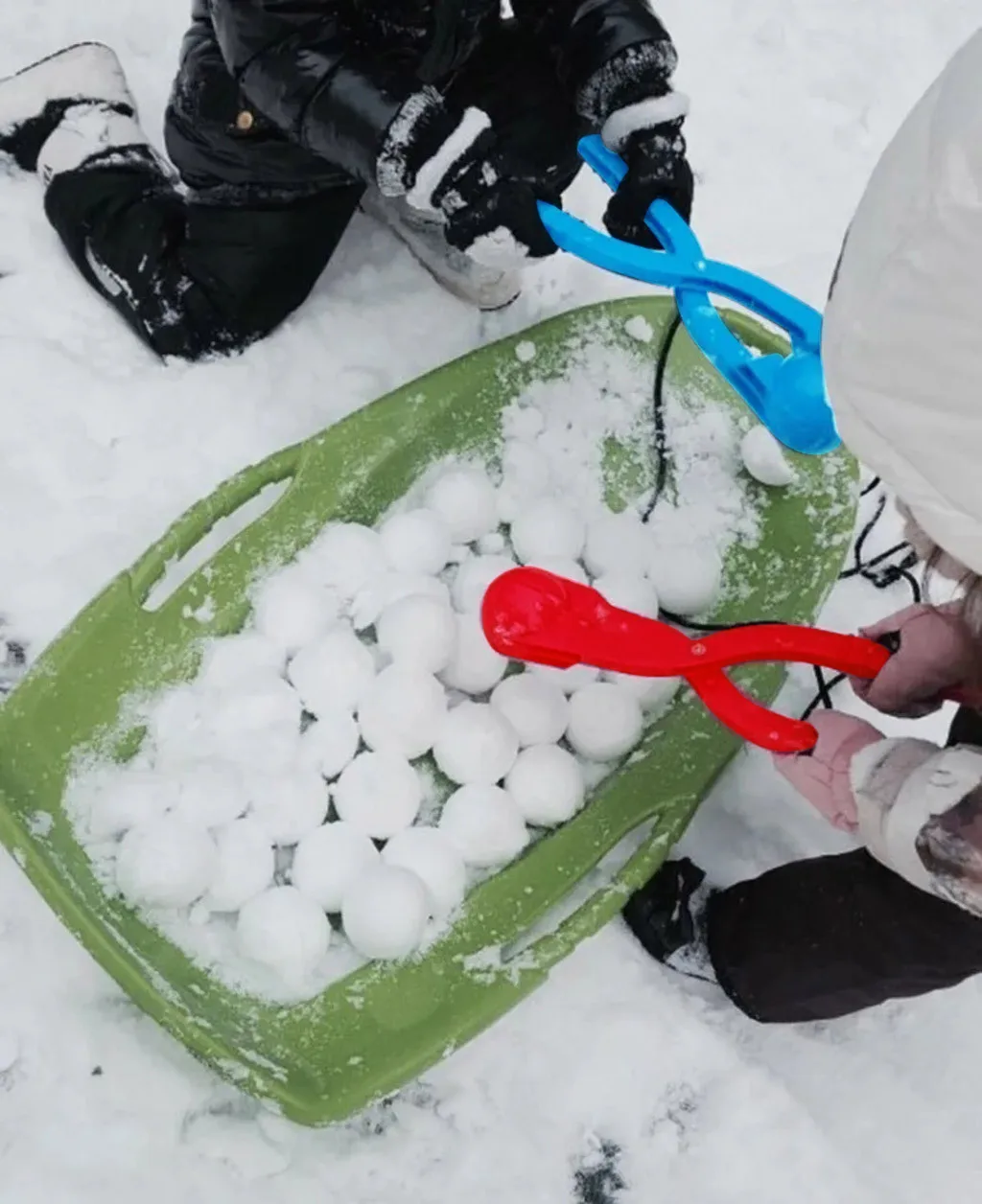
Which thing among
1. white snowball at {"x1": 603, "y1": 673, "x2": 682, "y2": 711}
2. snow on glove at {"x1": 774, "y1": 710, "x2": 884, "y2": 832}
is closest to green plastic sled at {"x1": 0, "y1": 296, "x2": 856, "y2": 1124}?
white snowball at {"x1": 603, "y1": 673, "x2": 682, "y2": 711}

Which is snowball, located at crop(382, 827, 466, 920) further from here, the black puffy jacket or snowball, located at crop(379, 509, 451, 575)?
the black puffy jacket

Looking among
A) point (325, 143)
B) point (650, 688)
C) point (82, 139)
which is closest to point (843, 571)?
point (650, 688)

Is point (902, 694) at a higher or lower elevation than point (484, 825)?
higher

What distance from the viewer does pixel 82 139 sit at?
1.12m

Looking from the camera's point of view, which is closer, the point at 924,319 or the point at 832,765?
the point at 924,319

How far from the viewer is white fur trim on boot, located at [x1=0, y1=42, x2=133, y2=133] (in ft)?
3.74

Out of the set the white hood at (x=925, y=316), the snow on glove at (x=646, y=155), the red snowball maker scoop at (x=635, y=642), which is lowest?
the red snowball maker scoop at (x=635, y=642)

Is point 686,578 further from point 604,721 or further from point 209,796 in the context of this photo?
point 209,796

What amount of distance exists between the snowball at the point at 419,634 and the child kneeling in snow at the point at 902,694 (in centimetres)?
26

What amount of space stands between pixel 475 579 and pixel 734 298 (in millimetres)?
295

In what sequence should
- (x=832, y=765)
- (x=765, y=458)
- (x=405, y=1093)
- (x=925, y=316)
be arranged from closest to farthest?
(x=925, y=316)
(x=832, y=765)
(x=405, y=1093)
(x=765, y=458)

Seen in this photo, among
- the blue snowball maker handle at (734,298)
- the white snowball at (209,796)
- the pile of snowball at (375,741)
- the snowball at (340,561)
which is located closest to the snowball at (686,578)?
the pile of snowball at (375,741)

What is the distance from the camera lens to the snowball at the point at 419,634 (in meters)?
0.93

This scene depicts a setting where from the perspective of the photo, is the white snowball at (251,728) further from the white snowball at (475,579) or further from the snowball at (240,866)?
the white snowball at (475,579)
